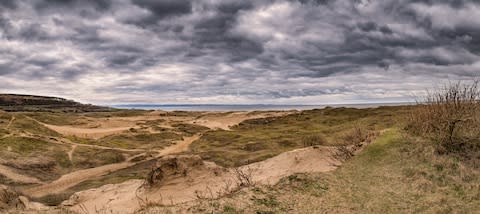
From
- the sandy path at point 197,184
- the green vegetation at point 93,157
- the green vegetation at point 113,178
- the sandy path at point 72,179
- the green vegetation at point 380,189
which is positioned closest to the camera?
the green vegetation at point 380,189

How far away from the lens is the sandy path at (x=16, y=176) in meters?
52.3

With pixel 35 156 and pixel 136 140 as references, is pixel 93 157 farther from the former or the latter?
pixel 136 140

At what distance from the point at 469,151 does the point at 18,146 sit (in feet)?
205

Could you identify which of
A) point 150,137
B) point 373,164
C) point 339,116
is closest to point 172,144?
point 150,137

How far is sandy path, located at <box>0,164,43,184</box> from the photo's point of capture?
52328 millimetres

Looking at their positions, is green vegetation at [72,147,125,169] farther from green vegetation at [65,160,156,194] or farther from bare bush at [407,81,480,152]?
bare bush at [407,81,480,152]

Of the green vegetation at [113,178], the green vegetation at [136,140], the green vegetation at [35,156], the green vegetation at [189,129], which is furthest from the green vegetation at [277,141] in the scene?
the green vegetation at [35,156]

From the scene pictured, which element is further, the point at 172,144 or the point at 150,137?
the point at 150,137

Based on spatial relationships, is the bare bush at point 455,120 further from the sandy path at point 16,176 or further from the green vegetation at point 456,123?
the sandy path at point 16,176

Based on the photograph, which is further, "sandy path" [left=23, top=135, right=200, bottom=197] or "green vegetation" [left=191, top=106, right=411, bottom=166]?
"sandy path" [left=23, top=135, right=200, bottom=197]

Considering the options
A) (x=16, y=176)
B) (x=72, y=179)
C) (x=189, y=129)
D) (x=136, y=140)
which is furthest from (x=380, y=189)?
(x=189, y=129)

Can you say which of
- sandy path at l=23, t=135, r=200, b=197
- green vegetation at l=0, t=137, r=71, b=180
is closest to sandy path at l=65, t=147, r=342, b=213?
sandy path at l=23, t=135, r=200, b=197

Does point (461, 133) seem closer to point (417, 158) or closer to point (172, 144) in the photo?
point (417, 158)

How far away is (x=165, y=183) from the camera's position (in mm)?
31062
